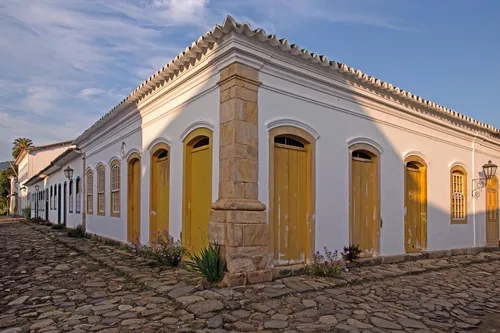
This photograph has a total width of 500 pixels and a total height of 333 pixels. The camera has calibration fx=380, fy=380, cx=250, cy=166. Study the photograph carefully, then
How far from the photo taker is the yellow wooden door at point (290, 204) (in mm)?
6230

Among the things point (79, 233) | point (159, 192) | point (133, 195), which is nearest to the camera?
point (159, 192)

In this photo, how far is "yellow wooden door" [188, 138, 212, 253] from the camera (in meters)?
6.49

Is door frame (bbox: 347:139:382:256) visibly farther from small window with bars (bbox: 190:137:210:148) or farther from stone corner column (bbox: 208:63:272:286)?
small window with bars (bbox: 190:137:210:148)

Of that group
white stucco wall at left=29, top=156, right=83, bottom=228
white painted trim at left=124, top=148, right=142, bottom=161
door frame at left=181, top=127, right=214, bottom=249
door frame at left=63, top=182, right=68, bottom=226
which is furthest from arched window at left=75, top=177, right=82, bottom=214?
door frame at left=181, top=127, right=214, bottom=249

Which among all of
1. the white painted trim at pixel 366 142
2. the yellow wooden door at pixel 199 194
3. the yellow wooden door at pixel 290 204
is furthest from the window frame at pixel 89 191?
the white painted trim at pixel 366 142

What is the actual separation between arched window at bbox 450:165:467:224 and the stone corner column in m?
6.83

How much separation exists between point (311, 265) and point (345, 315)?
201 cm

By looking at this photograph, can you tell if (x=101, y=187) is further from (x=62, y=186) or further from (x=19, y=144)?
(x=19, y=144)

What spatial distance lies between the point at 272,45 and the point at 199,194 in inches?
111

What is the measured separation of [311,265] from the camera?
6.46 m

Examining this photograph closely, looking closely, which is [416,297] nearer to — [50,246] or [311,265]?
[311,265]

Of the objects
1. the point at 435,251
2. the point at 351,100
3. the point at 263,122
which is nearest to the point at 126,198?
the point at 263,122

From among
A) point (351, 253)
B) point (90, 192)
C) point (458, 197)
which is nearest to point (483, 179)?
point (458, 197)

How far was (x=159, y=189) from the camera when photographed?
27.2ft
